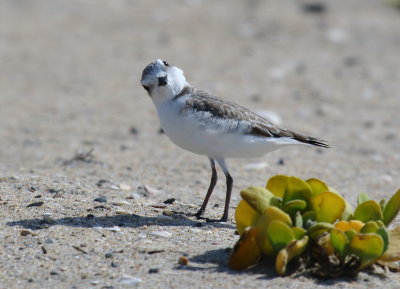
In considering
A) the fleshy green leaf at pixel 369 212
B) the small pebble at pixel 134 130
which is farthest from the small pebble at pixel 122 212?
the small pebble at pixel 134 130

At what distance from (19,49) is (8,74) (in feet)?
4.35

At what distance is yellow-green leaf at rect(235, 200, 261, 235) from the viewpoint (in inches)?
196

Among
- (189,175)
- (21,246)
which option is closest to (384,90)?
(189,175)

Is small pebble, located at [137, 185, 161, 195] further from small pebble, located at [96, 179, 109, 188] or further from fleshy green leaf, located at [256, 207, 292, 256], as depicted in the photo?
fleshy green leaf, located at [256, 207, 292, 256]

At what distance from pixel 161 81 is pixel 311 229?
189 cm

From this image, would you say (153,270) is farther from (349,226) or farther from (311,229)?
(349,226)

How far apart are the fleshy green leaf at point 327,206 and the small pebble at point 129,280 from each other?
128 cm

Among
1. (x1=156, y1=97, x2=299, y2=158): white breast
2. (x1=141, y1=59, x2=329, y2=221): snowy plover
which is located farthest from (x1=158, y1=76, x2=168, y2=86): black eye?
(x1=156, y1=97, x2=299, y2=158): white breast

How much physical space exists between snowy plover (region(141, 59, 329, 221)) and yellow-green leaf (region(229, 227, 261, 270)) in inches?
50.2

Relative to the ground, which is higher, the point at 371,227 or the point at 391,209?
the point at 391,209

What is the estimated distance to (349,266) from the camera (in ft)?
15.6

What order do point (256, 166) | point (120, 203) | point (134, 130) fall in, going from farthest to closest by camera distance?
point (134, 130) → point (256, 166) → point (120, 203)

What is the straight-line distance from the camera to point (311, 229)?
15.4 feet

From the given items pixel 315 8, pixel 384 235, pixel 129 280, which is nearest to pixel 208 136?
pixel 129 280
